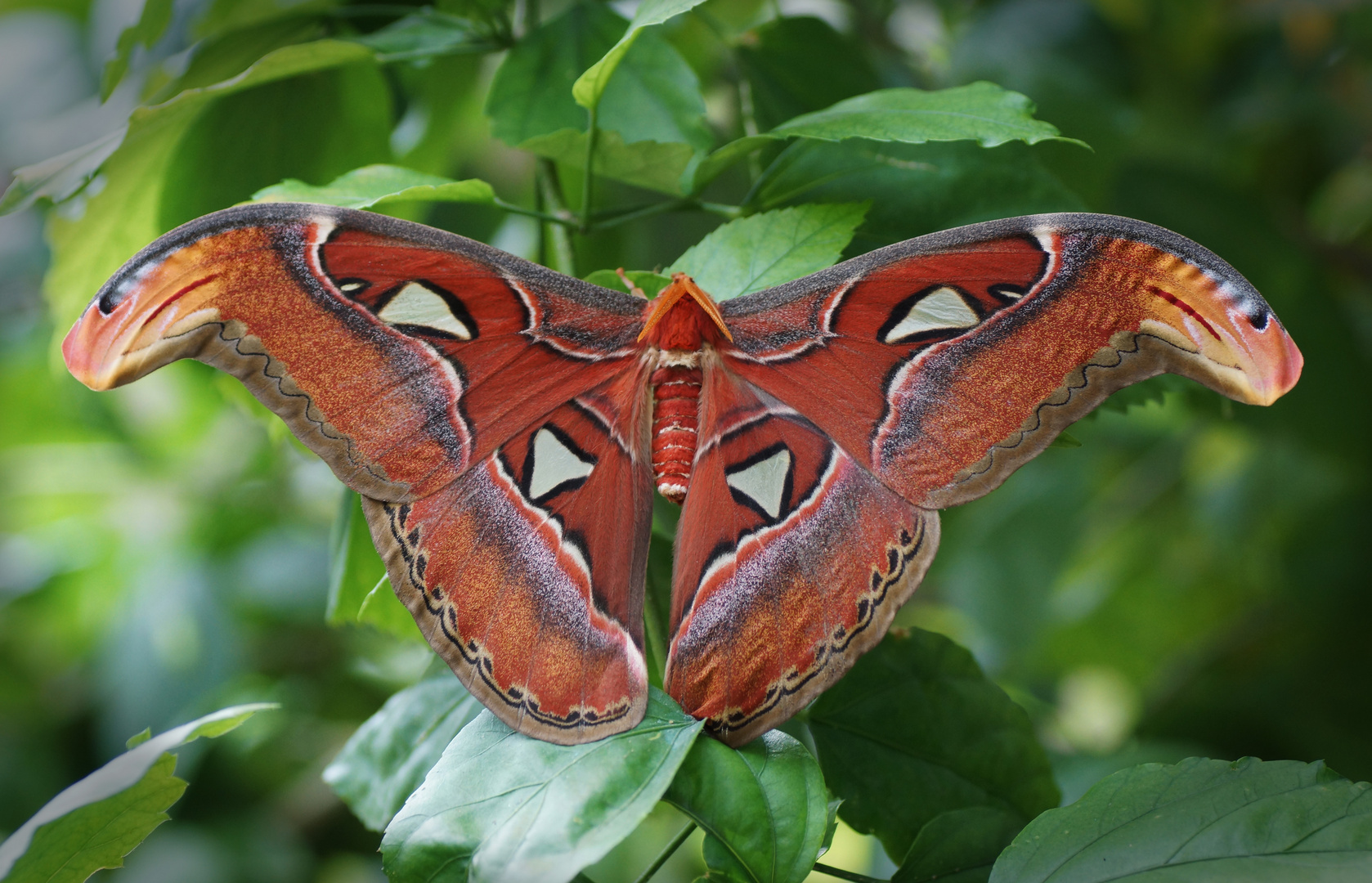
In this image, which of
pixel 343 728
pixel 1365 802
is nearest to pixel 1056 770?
pixel 1365 802

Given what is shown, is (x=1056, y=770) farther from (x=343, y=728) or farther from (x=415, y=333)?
(x=343, y=728)

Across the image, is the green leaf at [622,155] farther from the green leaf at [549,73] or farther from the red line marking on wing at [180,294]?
the red line marking on wing at [180,294]

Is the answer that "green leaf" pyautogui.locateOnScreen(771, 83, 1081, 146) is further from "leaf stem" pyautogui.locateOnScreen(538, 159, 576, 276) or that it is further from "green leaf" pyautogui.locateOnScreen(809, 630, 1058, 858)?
"green leaf" pyautogui.locateOnScreen(809, 630, 1058, 858)

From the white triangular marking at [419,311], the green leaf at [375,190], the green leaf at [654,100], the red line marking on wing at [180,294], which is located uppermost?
the red line marking on wing at [180,294]

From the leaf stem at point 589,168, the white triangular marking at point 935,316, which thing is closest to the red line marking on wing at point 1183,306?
the white triangular marking at point 935,316

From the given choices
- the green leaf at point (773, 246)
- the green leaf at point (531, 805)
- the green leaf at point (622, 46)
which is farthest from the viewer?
the green leaf at point (773, 246)

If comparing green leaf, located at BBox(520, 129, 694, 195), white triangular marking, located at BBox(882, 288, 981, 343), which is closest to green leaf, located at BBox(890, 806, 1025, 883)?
white triangular marking, located at BBox(882, 288, 981, 343)

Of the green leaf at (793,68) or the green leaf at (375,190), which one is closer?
the green leaf at (375,190)
